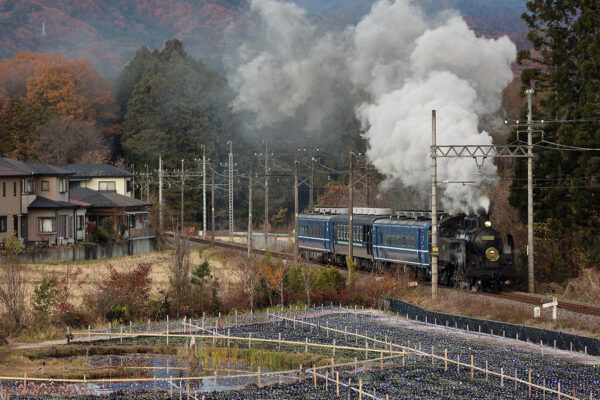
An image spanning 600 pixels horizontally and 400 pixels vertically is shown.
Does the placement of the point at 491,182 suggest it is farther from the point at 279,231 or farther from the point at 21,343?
the point at 279,231

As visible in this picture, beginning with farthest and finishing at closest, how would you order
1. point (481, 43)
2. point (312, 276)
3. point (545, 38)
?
1. point (481, 43)
2. point (545, 38)
3. point (312, 276)

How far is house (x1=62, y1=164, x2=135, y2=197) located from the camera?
78.6 m

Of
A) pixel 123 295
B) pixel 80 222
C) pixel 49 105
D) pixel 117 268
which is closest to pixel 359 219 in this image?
pixel 117 268

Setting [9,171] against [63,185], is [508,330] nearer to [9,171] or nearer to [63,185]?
[9,171]

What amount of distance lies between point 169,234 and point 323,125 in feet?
88.0

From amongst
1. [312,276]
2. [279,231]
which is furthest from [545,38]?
[279,231]

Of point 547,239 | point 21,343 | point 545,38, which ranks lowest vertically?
point 21,343

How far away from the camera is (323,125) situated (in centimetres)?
9788

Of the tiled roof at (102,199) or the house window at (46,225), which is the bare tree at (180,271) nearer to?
the house window at (46,225)

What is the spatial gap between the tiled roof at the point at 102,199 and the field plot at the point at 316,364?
38.2m

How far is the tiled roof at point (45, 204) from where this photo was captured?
192 feet

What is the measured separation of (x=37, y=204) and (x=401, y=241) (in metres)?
27.7

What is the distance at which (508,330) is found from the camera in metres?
27.7

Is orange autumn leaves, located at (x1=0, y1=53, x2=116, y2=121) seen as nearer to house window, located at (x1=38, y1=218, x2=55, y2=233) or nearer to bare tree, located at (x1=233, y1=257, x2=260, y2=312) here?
house window, located at (x1=38, y1=218, x2=55, y2=233)
